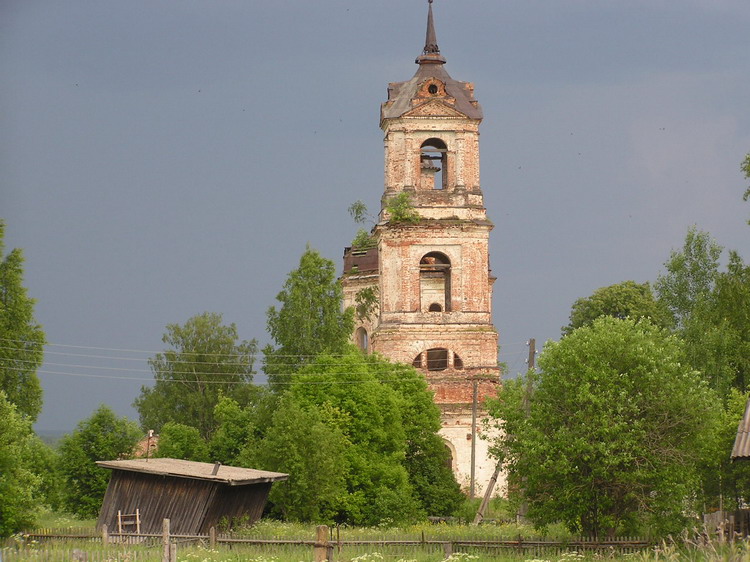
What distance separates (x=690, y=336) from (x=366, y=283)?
17.0m

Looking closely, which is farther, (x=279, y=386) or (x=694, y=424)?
(x=279, y=386)

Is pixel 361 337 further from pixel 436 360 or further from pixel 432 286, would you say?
pixel 436 360

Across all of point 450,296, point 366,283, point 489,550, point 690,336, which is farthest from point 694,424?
point 366,283

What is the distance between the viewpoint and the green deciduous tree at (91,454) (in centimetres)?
4762

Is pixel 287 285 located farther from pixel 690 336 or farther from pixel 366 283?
pixel 690 336

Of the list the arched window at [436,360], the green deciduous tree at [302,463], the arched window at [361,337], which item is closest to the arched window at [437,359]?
the arched window at [436,360]

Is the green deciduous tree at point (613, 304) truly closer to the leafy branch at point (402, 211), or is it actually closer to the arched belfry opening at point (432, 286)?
the arched belfry opening at point (432, 286)

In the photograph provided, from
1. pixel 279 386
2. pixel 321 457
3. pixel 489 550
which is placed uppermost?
pixel 279 386

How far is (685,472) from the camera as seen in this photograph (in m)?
32.1

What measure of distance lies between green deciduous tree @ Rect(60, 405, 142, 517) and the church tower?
38.0ft

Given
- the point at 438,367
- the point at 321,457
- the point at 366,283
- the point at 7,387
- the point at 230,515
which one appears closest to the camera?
the point at 230,515

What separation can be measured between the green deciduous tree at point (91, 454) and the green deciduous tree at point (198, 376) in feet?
72.9

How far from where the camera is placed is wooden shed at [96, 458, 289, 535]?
3781 cm

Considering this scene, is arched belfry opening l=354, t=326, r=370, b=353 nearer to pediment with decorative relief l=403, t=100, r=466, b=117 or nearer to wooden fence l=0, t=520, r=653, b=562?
pediment with decorative relief l=403, t=100, r=466, b=117
